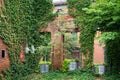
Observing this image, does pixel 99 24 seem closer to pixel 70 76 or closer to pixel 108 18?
pixel 108 18

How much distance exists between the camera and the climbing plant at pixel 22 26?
732 inches

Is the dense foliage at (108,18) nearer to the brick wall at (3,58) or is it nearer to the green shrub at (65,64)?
the green shrub at (65,64)

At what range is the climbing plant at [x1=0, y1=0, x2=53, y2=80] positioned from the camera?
18.6m

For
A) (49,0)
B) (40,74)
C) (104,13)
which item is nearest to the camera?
(104,13)

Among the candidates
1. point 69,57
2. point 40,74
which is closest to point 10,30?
point 40,74

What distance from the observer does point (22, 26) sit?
64.1 feet

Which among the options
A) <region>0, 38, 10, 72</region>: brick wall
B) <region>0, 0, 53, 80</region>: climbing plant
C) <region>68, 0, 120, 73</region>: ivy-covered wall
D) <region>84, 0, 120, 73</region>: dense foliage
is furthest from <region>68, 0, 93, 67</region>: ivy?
<region>0, 38, 10, 72</region>: brick wall

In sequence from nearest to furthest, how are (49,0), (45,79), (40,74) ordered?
(45,79), (40,74), (49,0)

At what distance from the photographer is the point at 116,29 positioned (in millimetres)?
15750

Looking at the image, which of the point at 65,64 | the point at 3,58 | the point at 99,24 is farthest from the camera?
the point at 65,64

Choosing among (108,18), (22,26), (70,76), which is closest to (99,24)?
(108,18)

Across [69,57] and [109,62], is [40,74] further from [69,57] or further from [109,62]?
[109,62]

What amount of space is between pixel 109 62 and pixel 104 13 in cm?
482

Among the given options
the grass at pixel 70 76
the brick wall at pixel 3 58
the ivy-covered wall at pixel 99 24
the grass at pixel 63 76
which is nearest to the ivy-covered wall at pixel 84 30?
the ivy-covered wall at pixel 99 24
